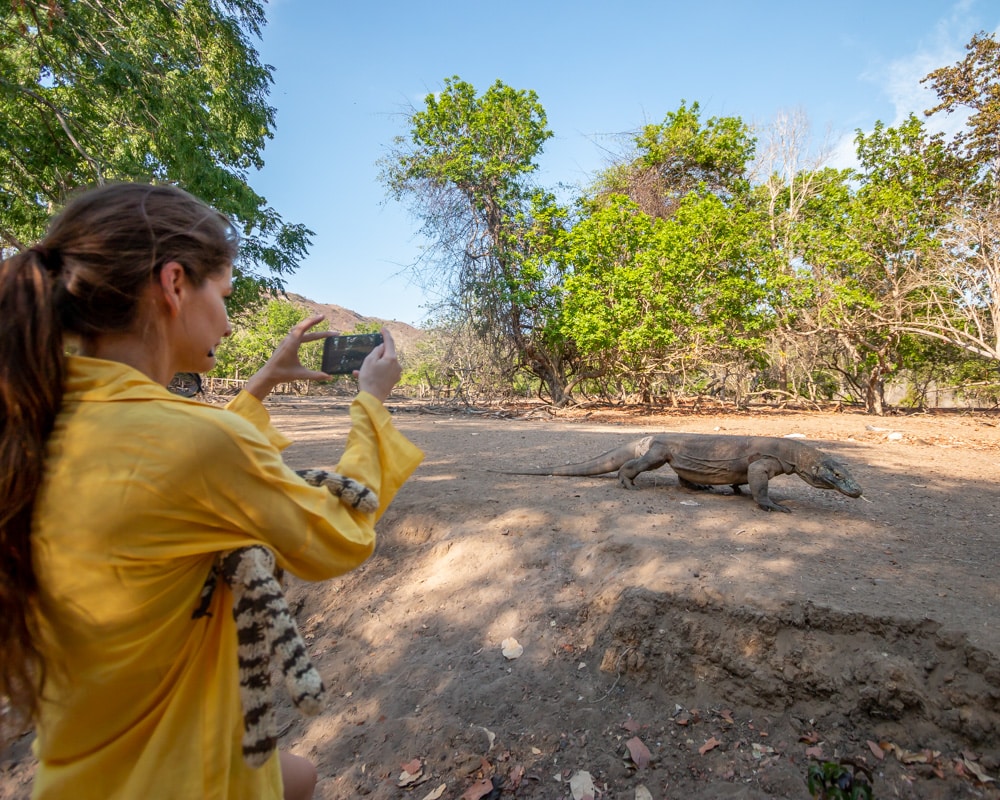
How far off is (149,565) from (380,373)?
1.77 feet

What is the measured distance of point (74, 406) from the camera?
0.72 metres

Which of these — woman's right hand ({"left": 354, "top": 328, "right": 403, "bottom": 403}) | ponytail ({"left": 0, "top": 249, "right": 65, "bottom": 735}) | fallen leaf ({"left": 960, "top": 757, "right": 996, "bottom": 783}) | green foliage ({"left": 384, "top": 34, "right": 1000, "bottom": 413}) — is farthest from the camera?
green foliage ({"left": 384, "top": 34, "right": 1000, "bottom": 413})

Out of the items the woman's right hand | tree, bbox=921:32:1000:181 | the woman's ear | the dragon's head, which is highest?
tree, bbox=921:32:1000:181

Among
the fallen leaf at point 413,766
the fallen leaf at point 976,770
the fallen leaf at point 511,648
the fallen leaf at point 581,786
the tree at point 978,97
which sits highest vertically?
the tree at point 978,97

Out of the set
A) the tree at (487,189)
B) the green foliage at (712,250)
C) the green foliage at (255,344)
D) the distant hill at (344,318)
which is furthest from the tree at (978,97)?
the distant hill at (344,318)

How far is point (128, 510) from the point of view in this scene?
70 centimetres

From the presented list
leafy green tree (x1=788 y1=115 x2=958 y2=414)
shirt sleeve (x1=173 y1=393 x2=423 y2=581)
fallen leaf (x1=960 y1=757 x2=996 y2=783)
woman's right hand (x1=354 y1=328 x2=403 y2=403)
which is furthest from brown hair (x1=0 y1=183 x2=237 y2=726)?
leafy green tree (x1=788 y1=115 x2=958 y2=414)

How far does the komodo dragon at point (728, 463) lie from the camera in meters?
4.07

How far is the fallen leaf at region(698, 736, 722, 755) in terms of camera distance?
2.15 m

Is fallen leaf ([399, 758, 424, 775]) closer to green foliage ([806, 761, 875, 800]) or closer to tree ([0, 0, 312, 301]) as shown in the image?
green foliage ([806, 761, 875, 800])

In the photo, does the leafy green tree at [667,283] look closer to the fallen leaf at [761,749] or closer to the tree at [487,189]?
the tree at [487,189]

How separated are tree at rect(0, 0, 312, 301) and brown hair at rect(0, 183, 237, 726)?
15.2 feet

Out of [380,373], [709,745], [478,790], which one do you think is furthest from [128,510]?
[709,745]

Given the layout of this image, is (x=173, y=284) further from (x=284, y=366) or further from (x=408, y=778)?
(x=408, y=778)
